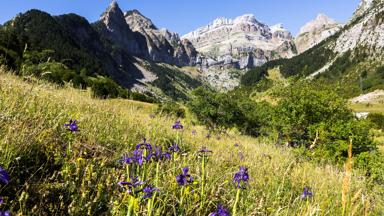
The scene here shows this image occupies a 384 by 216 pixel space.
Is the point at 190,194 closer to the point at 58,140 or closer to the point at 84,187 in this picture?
the point at 84,187

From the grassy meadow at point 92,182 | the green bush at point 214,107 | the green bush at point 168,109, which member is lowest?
the grassy meadow at point 92,182

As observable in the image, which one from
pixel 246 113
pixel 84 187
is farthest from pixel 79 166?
pixel 246 113

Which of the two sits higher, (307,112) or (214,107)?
(214,107)

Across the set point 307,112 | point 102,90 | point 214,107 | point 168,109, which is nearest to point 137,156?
point 168,109

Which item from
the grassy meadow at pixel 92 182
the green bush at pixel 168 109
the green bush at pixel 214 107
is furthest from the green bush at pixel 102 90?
the green bush at pixel 214 107

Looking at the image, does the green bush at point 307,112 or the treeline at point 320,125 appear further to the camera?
the green bush at point 307,112

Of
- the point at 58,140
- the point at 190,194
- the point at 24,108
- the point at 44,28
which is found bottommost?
the point at 190,194

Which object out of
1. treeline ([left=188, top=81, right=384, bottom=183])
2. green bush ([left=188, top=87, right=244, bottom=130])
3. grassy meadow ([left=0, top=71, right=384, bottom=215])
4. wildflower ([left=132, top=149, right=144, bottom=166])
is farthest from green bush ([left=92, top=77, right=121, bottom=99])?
green bush ([left=188, top=87, right=244, bottom=130])

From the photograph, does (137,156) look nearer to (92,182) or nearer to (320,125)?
(92,182)

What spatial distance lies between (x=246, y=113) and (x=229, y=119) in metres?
3.66

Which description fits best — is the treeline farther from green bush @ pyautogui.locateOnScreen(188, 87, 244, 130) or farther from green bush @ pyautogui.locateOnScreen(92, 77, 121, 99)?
green bush @ pyautogui.locateOnScreen(188, 87, 244, 130)

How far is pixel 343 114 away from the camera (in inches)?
894

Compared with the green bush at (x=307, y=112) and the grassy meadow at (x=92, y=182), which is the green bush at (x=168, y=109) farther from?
the green bush at (x=307, y=112)

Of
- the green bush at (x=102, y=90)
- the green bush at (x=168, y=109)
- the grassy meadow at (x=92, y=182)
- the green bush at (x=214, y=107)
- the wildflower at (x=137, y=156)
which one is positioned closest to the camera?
the grassy meadow at (x=92, y=182)
